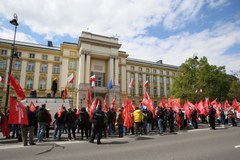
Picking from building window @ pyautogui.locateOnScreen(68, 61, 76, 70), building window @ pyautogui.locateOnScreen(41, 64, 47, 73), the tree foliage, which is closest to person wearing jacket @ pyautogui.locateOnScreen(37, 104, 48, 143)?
the tree foliage

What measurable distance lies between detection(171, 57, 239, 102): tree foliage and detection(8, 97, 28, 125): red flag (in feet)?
107

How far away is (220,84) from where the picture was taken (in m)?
37.1

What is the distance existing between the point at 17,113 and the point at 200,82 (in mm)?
35317

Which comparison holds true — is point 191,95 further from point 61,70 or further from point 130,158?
point 130,158

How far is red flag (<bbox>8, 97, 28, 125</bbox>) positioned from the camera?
844cm

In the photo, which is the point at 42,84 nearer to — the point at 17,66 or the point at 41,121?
the point at 17,66

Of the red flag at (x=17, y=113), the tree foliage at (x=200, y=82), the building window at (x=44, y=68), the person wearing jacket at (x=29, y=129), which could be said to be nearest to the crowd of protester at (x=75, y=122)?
the person wearing jacket at (x=29, y=129)

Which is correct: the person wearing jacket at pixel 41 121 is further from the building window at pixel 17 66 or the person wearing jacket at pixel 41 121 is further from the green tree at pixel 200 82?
the building window at pixel 17 66

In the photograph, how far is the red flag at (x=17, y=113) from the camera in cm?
844

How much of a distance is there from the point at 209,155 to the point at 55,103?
15.5 m

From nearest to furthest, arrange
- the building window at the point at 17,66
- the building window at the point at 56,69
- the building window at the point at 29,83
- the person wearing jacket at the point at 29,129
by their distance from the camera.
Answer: the person wearing jacket at the point at 29,129 < the building window at the point at 17,66 < the building window at the point at 29,83 < the building window at the point at 56,69

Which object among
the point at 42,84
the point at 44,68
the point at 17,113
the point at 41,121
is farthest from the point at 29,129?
the point at 44,68

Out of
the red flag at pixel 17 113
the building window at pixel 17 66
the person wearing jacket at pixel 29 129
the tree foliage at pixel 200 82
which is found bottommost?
the person wearing jacket at pixel 29 129

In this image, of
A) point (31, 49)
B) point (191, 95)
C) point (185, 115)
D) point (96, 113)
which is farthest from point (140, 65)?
point (96, 113)
